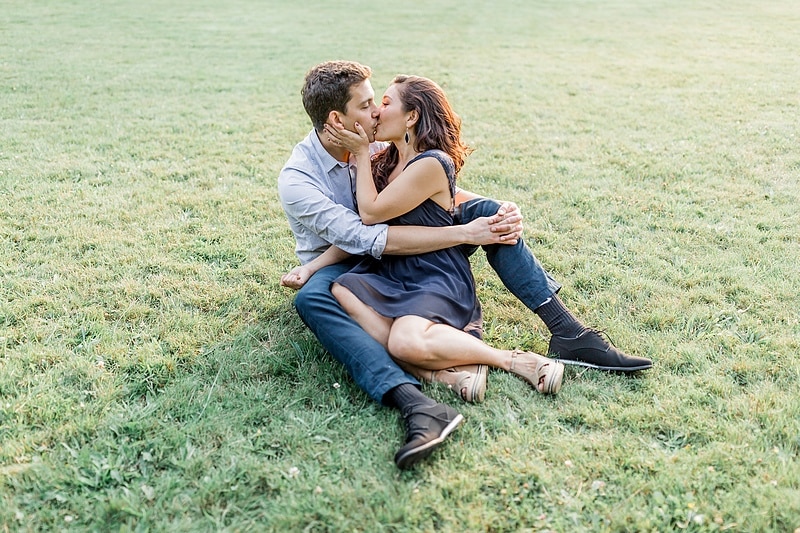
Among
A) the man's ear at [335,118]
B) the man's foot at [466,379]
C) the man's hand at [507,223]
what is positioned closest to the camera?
the man's foot at [466,379]

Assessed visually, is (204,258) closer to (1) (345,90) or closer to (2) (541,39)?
(1) (345,90)

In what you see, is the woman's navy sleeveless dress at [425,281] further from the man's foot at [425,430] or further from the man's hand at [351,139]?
the man's foot at [425,430]

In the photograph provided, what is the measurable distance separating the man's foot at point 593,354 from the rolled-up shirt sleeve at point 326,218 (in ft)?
3.65

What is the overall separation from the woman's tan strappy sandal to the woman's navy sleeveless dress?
298 millimetres

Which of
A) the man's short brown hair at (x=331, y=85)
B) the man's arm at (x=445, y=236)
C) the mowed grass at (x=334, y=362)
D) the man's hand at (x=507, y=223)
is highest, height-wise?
the man's short brown hair at (x=331, y=85)

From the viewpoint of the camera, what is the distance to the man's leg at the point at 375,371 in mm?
2977

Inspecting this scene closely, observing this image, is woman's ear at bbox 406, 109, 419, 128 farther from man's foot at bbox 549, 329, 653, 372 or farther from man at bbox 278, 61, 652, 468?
man's foot at bbox 549, 329, 653, 372

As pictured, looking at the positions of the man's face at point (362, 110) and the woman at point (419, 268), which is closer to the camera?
the woman at point (419, 268)

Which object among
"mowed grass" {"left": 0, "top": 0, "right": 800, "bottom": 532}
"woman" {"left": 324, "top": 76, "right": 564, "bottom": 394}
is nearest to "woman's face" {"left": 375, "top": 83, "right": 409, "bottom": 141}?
"woman" {"left": 324, "top": 76, "right": 564, "bottom": 394}

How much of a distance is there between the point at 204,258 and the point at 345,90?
1832 mm

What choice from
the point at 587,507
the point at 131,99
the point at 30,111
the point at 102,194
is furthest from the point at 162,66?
the point at 587,507

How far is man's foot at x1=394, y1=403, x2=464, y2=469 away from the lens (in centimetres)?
288

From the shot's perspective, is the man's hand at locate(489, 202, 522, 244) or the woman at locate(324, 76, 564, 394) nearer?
the woman at locate(324, 76, 564, 394)

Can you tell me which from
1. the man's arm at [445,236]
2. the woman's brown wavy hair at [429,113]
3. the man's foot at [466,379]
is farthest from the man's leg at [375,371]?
the woman's brown wavy hair at [429,113]
